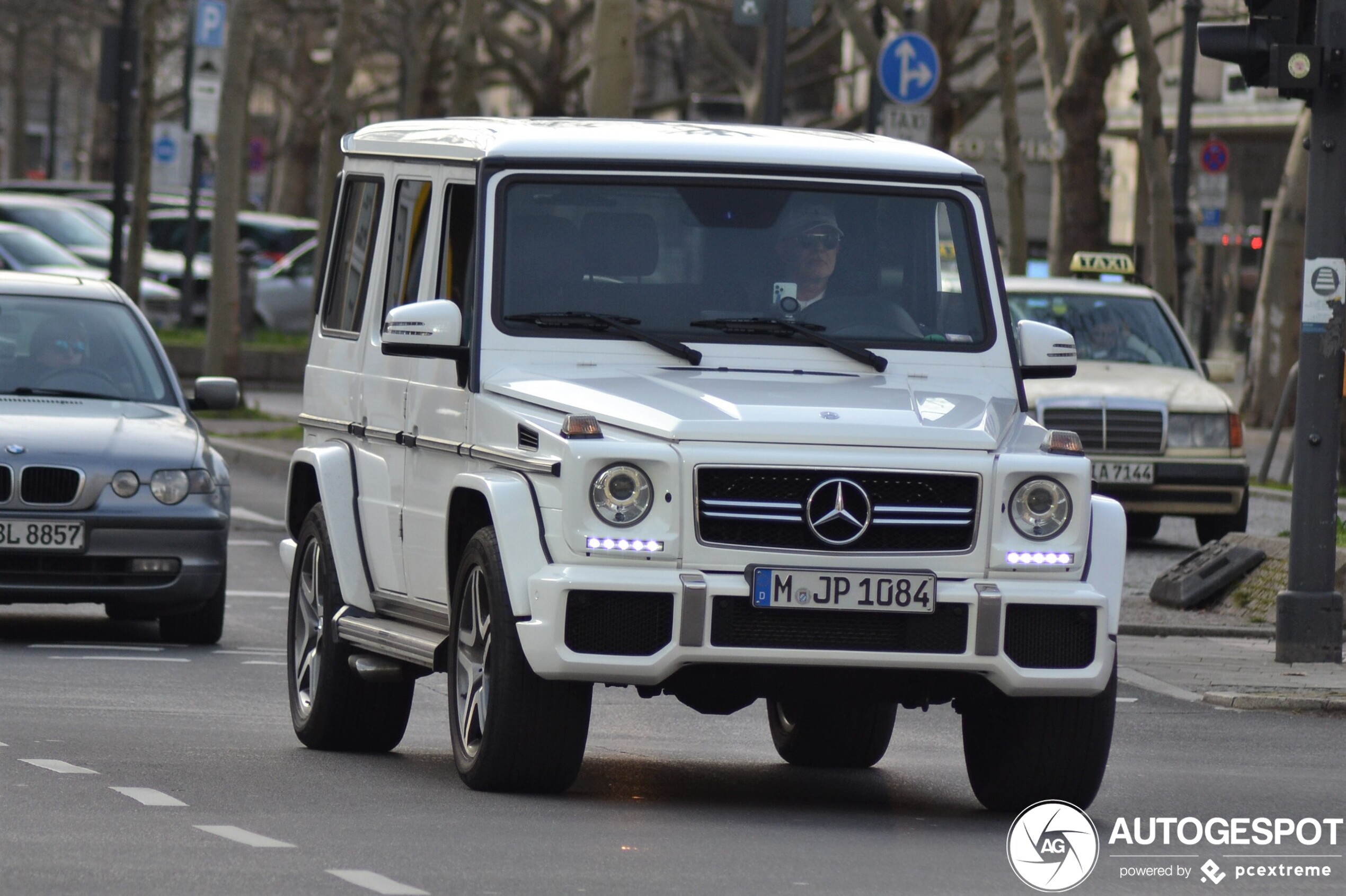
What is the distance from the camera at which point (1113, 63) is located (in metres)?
28.9

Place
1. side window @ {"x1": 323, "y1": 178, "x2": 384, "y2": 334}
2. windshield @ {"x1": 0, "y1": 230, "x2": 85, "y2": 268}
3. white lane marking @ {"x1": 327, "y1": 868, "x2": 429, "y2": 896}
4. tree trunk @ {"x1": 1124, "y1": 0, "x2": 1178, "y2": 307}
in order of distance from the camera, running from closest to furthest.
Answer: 1. white lane marking @ {"x1": 327, "y1": 868, "x2": 429, "y2": 896}
2. side window @ {"x1": 323, "y1": 178, "x2": 384, "y2": 334}
3. tree trunk @ {"x1": 1124, "y1": 0, "x2": 1178, "y2": 307}
4. windshield @ {"x1": 0, "y1": 230, "x2": 85, "y2": 268}

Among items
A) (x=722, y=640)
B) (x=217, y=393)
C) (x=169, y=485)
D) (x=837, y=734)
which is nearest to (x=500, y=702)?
(x=722, y=640)

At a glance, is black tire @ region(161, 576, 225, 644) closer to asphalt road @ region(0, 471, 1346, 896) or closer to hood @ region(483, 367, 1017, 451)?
asphalt road @ region(0, 471, 1346, 896)

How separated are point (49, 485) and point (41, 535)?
22cm

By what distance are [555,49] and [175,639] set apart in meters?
37.5

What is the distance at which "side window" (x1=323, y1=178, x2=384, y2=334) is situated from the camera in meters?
9.67

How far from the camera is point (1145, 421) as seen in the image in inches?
737

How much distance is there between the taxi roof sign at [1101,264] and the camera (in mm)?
20797

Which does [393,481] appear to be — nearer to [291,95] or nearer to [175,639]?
[175,639]

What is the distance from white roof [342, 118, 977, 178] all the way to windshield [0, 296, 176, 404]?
4539mm

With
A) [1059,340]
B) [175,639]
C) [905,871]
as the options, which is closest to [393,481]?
[1059,340]

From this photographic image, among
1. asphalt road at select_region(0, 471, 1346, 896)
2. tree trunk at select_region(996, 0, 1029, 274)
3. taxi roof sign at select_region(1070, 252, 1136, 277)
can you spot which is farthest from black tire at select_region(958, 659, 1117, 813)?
tree trunk at select_region(996, 0, 1029, 274)

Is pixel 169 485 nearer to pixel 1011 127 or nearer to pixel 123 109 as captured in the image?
pixel 123 109

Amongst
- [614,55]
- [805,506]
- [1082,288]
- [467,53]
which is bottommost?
[805,506]
